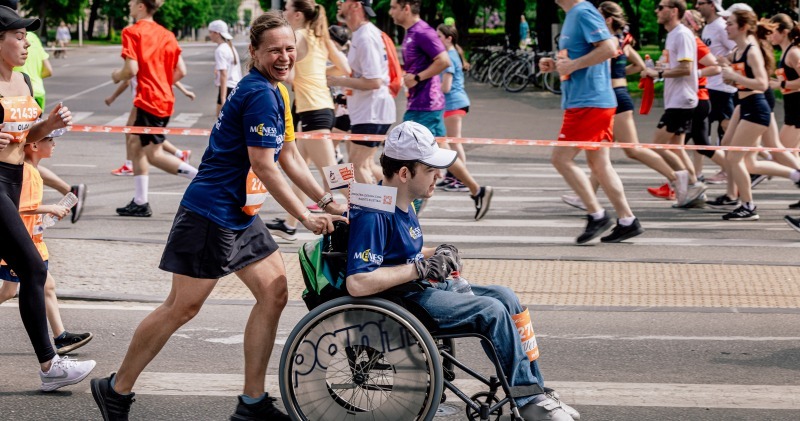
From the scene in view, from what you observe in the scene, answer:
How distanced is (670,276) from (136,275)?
355 centimetres

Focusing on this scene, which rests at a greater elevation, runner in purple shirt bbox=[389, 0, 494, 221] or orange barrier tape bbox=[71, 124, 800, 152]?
runner in purple shirt bbox=[389, 0, 494, 221]

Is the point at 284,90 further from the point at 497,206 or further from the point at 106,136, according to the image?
the point at 106,136

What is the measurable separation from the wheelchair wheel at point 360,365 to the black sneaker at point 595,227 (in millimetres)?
4964

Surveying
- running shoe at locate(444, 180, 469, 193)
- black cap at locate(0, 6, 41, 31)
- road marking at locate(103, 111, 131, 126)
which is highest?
black cap at locate(0, 6, 41, 31)

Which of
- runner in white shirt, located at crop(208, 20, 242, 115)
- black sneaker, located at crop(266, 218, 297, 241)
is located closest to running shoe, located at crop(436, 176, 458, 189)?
black sneaker, located at crop(266, 218, 297, 241)

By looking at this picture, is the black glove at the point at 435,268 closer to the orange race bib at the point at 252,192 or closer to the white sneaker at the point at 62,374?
the orange race bib at the point at 252,192

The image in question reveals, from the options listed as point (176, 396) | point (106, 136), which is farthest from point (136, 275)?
point (106, 136)

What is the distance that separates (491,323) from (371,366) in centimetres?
49

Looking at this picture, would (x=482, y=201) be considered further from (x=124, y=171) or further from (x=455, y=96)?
(x=124, y=171)

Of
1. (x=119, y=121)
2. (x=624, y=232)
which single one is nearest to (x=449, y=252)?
(x=624, y=232)

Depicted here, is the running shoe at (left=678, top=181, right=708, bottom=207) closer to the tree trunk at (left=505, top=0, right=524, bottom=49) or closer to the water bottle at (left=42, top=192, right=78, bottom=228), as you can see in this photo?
the water bottle at (left=42, top=192, right=78, bottom=228)

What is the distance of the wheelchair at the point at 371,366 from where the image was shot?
4316mm

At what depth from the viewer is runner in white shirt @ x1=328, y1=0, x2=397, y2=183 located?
9.58 meters

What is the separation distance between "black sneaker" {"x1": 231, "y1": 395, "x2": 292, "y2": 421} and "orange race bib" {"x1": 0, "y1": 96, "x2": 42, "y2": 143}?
5.30 feet
